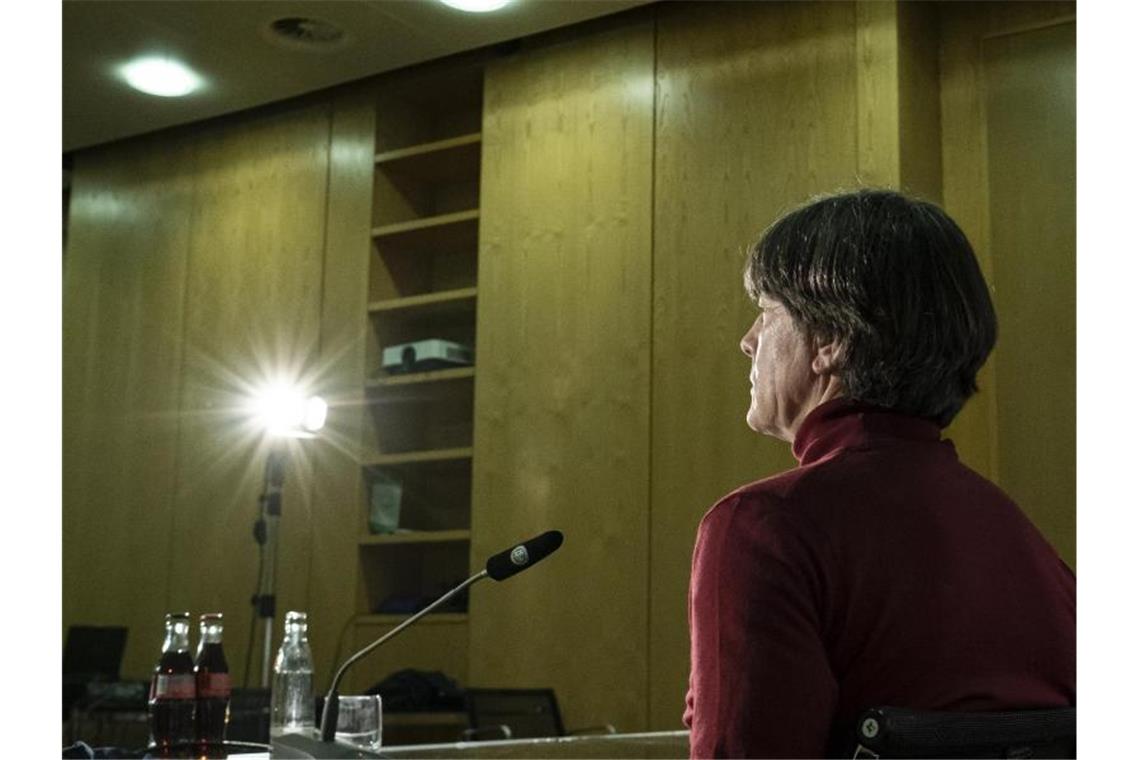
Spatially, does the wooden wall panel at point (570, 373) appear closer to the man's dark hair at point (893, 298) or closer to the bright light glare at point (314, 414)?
the bright light glare at point (314, 414)

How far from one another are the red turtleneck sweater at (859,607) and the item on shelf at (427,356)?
12.6 ft

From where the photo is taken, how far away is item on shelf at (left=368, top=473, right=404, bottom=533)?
16.9 feet

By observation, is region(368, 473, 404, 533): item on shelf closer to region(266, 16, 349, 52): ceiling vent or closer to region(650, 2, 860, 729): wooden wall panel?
region(650, 2, 860, 729): wooden wall panel

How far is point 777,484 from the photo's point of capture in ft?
3.62

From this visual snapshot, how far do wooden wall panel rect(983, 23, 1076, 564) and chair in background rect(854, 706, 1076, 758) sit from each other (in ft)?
9.86

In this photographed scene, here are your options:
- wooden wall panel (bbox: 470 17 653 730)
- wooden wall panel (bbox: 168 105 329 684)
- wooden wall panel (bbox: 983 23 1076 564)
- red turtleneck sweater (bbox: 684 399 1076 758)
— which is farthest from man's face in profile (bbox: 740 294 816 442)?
wooden wall panel (bbox: 168 105 329 684)

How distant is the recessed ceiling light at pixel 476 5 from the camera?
15.1 feet

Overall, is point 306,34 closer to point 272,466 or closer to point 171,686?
point 272,466

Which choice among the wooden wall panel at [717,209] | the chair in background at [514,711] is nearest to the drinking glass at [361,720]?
the chair in background at [514,711]

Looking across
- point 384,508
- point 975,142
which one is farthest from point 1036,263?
point 384,508

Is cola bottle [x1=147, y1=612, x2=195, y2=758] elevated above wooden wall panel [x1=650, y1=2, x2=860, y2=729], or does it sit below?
below

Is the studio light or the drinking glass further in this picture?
the studio light
